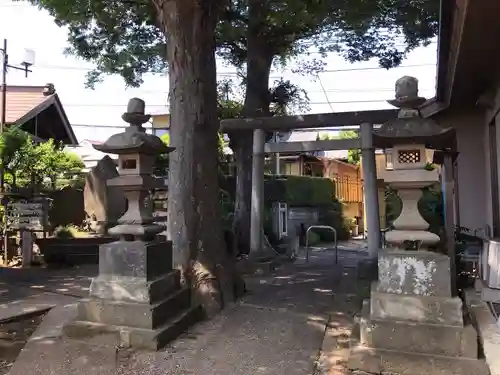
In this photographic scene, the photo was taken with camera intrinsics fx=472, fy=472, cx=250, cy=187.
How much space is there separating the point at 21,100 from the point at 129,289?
1463 centimetres

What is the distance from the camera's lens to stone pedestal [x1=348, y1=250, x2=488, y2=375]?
413 cm

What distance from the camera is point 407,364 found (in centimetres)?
419

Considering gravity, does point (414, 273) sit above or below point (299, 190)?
below

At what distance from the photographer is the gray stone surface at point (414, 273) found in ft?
14.2

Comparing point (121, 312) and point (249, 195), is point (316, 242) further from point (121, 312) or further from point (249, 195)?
point (121, 312)

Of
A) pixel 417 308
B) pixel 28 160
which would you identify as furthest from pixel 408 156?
pixel 28 160

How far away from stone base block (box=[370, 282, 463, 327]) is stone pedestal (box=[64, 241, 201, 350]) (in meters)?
2.28

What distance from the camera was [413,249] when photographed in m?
4.62

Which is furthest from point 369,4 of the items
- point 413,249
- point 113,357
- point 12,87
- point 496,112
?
point 12,87

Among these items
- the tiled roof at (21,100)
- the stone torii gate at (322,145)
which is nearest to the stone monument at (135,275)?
the stone torii gate at (322,145)

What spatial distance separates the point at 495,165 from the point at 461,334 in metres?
4.13

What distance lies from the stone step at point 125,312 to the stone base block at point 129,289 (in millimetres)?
59

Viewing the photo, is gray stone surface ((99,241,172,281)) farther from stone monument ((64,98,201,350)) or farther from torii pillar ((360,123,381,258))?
torii pillar ((360,123,381,258))

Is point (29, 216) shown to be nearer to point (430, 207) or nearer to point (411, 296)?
point (411, 296)
